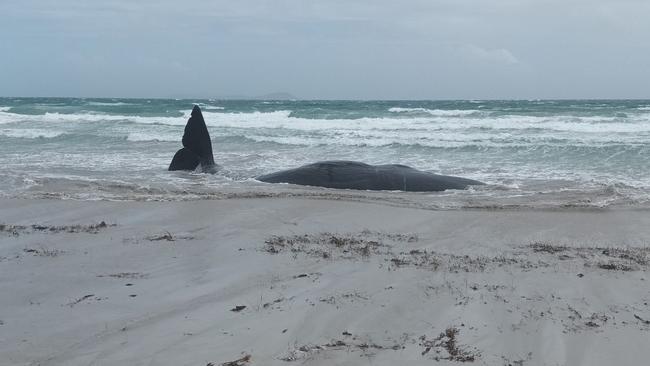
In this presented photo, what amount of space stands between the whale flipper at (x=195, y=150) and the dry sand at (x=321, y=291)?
546 cm

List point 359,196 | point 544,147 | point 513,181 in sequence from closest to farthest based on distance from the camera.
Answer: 1. point 359,196
2. point 513,181
3. point 544,147

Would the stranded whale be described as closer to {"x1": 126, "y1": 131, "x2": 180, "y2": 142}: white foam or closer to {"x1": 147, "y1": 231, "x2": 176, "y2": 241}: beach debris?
{"x1": 147, "y1": 231, "x2": 176, "y2": 241}: beach debris

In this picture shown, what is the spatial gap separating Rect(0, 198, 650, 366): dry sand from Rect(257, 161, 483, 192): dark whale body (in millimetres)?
3033

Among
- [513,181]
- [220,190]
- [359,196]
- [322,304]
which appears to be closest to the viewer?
[322,304]

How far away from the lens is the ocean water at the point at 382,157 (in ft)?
32.5

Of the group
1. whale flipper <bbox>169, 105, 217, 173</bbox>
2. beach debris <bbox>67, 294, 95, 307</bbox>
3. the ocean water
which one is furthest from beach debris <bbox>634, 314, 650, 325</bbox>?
whale flipper <bbox>169, 105, 217, 173</bbox>

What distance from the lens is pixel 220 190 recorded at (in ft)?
34.0

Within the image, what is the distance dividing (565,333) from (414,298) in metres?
1.04

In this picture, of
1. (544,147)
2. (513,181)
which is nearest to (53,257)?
(513,181)

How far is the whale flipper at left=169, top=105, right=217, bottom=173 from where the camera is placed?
511 inches

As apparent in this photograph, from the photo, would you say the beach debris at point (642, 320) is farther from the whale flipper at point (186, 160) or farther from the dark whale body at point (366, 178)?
the whale flipper at point (186, 160)

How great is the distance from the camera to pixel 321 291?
4523 millimetres

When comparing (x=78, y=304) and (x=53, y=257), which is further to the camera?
(x=53, y=257)

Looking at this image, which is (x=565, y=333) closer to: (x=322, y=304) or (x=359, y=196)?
(x=322, y=304)
